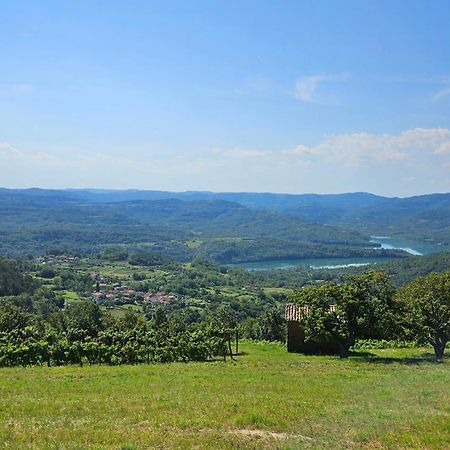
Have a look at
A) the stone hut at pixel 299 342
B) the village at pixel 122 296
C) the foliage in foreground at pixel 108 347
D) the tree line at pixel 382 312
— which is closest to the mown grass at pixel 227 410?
the foliage in foreground at pixel 108 347

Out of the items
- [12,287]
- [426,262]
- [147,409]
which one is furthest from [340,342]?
[426,262]

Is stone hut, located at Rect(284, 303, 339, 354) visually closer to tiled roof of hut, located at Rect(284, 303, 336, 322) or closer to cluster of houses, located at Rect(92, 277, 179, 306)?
tiled roof of hut, located at Rect(284, 303, 336, 322)

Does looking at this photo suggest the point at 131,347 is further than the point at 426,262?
No

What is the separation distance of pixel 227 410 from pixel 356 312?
843 inches

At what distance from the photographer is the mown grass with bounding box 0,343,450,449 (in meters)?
11.6

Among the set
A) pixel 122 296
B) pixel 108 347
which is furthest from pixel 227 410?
pixel 122 296

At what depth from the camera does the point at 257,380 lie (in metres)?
23.0

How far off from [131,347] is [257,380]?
14264mm

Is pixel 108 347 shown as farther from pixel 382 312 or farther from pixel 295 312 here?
pixel 382 312

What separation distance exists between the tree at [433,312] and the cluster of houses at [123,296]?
4122 inches

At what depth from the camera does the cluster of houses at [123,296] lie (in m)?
136

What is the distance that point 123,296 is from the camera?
475 feet

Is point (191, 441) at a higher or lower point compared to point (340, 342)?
higher

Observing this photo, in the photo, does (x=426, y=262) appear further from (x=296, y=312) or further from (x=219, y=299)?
(x=296, y=312)
